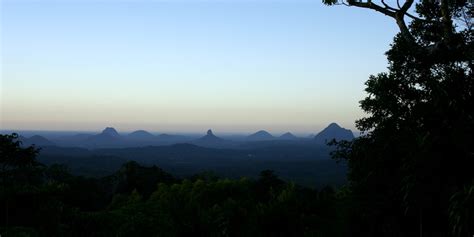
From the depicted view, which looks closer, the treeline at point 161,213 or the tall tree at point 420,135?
the tall tree at point 420,135

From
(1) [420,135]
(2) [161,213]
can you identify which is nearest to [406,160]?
(1) [420,135]

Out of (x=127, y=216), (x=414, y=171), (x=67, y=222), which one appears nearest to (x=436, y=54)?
(x=414, y=171)

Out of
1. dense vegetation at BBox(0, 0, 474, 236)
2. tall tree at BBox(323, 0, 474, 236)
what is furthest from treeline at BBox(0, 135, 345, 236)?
tall tree at BBox(323, 0, 474, 236)

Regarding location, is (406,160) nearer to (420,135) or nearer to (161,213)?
(420,135)

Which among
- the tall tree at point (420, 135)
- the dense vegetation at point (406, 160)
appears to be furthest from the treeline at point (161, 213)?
the tall tree at point (420, 135)

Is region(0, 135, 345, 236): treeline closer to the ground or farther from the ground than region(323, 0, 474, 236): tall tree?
closer to the ground

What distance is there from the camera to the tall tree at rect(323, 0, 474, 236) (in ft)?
32.3

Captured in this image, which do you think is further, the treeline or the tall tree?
the treeline

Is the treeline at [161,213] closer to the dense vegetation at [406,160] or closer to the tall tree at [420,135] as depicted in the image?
the dense vegetation at [406,160]

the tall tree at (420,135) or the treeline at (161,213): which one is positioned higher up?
the tall tree at (420,135)

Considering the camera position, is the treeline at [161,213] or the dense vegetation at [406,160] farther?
the treeline at [161,213]

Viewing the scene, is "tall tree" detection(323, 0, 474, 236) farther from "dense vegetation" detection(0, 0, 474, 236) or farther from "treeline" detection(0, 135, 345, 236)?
"treeline" detection(0, 135, 345, 236)

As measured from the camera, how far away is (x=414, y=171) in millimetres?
10141

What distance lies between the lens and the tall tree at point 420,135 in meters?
9.84
